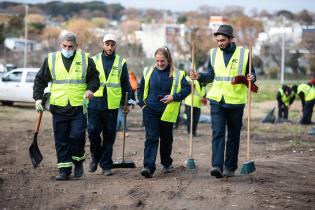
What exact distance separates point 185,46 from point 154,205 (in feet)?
334

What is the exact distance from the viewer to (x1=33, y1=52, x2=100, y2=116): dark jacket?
10633mm

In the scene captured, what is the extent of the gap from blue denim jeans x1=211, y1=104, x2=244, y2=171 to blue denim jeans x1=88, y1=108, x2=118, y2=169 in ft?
5.23

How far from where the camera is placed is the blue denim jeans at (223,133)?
34.9 ft

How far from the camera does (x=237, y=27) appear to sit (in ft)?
395

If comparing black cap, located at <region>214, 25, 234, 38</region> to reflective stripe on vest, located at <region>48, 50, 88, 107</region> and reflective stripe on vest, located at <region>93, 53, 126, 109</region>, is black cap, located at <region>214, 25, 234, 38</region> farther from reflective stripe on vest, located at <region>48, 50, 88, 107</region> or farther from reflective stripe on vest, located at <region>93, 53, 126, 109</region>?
reflective stripe on vest, located at <region>48, 50, 88, 107</region>

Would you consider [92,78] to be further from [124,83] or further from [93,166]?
[93,166]

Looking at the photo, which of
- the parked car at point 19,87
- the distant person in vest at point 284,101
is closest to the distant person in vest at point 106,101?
the distant person in vest at point 284,101

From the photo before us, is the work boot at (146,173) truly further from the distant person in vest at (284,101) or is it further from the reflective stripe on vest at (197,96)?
the distant person in vest at (284,101)

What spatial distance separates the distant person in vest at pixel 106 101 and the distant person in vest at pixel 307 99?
15067 mm

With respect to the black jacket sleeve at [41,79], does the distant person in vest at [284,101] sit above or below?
below

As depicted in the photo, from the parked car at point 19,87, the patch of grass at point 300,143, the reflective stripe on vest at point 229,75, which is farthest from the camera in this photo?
the parked car at point 19,87

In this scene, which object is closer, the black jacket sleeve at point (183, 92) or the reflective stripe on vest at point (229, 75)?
the reflective stripe on vest at point (229, 75)

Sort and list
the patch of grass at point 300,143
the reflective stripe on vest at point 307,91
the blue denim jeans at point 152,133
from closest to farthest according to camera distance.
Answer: the blue denim jeans at point 152,133 < the patch of grass at point 300,143 < the reflective stripe on vest at point 307,91

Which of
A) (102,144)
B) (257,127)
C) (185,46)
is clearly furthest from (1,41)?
(102,144)
